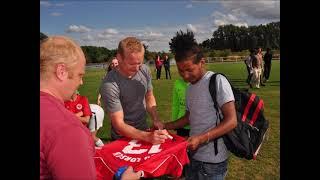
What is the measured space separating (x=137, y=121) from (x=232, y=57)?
3010 inches

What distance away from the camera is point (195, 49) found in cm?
367

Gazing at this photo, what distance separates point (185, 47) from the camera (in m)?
3.70

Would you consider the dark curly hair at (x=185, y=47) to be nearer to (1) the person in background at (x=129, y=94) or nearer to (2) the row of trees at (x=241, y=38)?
(1) the person in background at (x=129, y=94)

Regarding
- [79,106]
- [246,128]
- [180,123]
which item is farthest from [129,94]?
[79,106]

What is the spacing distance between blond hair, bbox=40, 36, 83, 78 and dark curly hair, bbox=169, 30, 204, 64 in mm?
1853

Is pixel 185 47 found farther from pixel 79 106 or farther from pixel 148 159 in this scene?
pixel 79 106

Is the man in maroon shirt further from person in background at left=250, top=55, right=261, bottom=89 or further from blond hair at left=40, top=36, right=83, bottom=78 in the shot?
person in background at left=250, top=55, right=261, bottom=89

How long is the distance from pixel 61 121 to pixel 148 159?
1800 millimetres

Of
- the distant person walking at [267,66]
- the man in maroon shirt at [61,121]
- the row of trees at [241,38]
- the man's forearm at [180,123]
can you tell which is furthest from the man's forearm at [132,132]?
the row of trees at [241,38]

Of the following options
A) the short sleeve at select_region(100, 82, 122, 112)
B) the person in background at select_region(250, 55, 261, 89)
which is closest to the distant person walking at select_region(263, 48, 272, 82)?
the person in background at select_region(250, 55, 261, 89)
